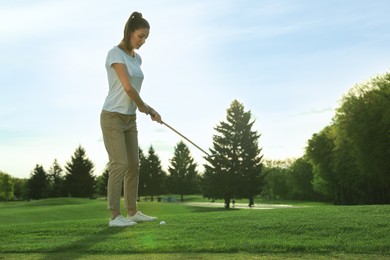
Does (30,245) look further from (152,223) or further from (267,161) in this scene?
(267,161)

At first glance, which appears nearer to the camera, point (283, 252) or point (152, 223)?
point (283, 252)

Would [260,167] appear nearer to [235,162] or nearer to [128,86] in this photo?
[235,162]

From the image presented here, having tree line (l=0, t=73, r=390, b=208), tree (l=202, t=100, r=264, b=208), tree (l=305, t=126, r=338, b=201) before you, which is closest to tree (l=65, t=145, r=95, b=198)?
tree line (l=0, t=73, r=390, b=208)

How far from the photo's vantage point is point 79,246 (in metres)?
5.32

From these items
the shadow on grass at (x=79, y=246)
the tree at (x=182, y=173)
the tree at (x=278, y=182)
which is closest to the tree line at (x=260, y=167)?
the tree at (x=182, y=173)

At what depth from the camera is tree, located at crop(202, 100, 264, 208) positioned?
6619 cm

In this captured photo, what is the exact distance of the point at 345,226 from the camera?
19.5ft

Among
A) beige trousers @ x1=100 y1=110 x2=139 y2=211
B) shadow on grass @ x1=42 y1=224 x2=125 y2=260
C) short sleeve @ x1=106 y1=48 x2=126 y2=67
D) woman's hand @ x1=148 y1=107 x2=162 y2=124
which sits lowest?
shadow on grass @ x1=42 y1=224 x2=125 y2=260

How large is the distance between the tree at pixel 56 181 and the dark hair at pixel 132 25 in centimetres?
8699

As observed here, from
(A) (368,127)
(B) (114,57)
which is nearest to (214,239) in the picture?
(B) (114,57)

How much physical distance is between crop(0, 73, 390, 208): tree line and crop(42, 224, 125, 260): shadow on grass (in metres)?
9.36

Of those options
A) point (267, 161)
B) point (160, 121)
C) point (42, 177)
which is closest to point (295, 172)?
point (267, 161)

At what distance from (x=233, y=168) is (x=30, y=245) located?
61661 millimetres

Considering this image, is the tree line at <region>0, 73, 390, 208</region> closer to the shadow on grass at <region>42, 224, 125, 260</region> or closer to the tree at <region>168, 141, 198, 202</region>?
the tree at <region>168, 141, 198, 202</region>
